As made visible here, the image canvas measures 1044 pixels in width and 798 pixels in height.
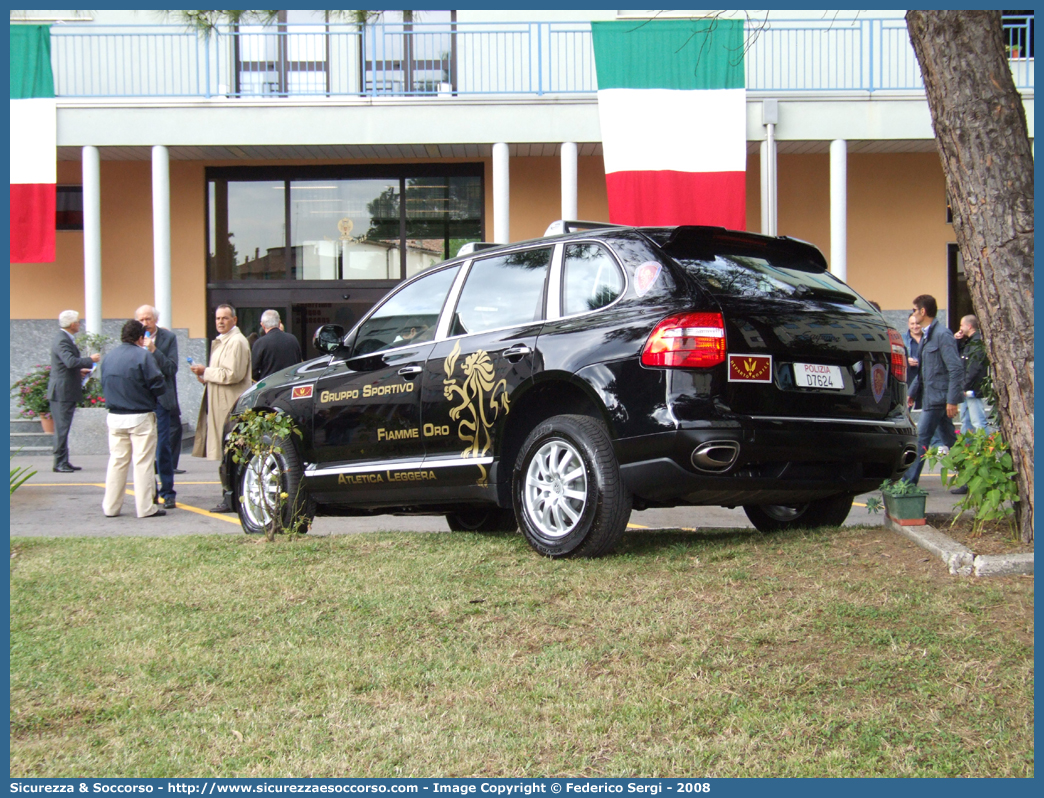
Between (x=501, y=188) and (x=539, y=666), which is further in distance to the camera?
(x=501, y=188)

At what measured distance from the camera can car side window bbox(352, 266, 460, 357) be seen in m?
5.98

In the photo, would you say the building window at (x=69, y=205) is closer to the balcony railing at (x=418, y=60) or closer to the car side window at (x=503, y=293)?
the balcony railing at (x=418, y=60)

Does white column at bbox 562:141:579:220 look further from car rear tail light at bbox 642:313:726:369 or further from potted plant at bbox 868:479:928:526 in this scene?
car rear tail light at bbox 642:313:726:369

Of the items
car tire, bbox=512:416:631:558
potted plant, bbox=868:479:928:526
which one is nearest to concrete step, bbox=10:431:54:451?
car tire, bbox=512:416:631:558

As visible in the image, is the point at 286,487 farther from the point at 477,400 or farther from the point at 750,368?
the point at 750,368

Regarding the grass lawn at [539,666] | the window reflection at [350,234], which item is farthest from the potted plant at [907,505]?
the window reflection at [350,234]

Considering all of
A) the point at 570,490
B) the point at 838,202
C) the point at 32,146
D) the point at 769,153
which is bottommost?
the point at 570,490

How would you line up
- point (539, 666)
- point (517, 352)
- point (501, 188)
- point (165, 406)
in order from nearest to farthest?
point (539, 666), point (517, 352), point (165, 406), point (501, 188)

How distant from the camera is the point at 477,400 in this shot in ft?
17.7

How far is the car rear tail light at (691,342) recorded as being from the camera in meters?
4.50

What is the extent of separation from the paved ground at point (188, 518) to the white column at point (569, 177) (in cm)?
736

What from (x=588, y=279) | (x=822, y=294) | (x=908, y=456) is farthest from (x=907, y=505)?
(x=588, y=279)

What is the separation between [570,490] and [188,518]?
4939 mm

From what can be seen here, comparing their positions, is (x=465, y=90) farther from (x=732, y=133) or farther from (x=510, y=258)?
(x=510, y=258)
